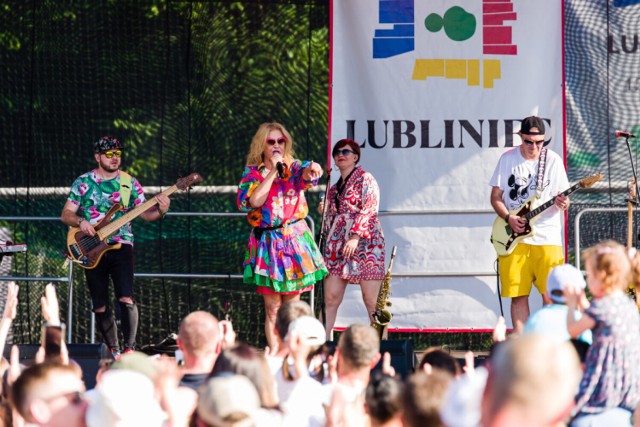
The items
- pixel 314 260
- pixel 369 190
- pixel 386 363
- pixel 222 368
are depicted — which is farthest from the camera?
pixel 369 190

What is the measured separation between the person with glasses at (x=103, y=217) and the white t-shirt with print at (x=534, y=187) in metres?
2.46

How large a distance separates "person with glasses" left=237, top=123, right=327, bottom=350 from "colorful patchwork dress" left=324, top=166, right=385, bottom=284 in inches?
21.8

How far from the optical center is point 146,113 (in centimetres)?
905

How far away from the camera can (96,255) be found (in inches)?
286

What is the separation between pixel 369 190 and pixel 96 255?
1989 mm

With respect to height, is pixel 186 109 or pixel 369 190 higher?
pixel 186 109

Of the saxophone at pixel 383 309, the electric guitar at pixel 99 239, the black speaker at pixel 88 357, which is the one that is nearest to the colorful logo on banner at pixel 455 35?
the saxophone at pixel 383 309

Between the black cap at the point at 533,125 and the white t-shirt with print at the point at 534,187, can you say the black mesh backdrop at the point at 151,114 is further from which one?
the black cap at the point at 533,125

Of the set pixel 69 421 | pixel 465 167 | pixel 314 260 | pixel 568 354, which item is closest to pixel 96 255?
pixel 314 260

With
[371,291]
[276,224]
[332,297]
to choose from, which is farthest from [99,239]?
[371,291]

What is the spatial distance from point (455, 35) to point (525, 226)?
1.95m

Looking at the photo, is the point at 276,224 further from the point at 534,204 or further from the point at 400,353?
the point at 534,204

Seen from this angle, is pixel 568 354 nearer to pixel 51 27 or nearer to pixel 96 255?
pixel 96 255

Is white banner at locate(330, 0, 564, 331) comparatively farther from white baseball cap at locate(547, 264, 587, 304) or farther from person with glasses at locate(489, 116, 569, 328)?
white baseball cap at locate(547, 264, 587, 304)
